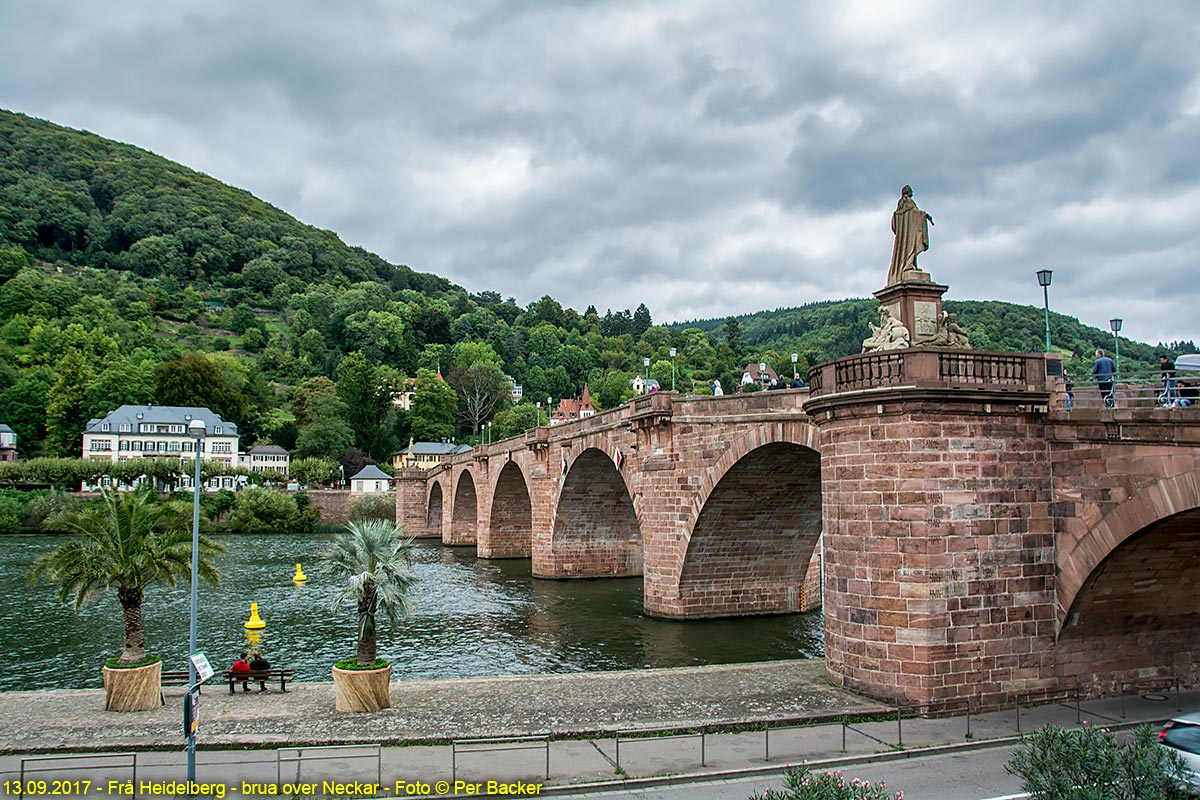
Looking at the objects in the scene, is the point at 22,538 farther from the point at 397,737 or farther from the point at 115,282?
the point at 115,282

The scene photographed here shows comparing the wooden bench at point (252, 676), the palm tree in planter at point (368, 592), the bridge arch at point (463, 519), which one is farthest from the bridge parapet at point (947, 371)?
the bridge arch at point (463, 519)

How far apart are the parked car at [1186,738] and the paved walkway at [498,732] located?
2.95 metres

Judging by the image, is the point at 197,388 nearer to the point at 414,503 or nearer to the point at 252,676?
the point at 414,503

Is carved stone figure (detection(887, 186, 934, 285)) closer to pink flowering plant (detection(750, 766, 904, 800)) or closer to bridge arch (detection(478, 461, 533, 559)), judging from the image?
pink flowering plant (detection(750, 766, 904, 800))

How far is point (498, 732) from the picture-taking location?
1586 cm

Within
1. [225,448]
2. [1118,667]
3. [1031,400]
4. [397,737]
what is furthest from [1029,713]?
[225,448]

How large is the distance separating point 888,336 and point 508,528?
4685 cm

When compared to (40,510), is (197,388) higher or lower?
higher

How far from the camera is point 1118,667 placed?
18.1m

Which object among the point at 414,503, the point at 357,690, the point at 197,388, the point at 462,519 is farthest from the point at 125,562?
the point at 197,388

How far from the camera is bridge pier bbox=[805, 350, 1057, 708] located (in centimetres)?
1692

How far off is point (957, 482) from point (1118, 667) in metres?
5.46

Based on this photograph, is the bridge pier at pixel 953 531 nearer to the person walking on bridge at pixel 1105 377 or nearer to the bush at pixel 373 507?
the person walking on bridge at pixel 1105 377

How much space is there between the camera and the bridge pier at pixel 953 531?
1692cm
